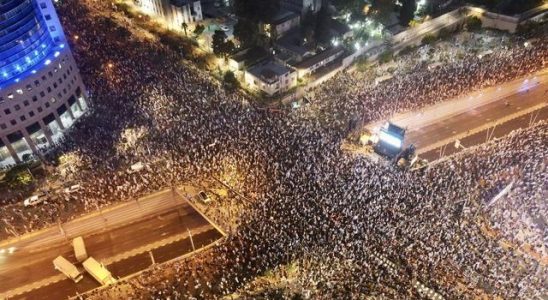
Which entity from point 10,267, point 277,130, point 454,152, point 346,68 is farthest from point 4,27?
point 454,152

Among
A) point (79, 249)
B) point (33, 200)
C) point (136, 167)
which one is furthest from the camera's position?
point (136, 167)

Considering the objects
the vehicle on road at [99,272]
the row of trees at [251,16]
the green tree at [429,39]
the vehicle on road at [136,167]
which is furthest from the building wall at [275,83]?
the vehicle on road at [99,272]

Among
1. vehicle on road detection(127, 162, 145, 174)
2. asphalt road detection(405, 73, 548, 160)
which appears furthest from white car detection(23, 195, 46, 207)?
asphalt road detection(405, 73, 548, 160)

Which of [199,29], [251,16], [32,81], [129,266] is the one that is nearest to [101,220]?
[129,266]

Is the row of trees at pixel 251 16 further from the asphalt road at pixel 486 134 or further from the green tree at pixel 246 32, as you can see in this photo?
the asphalt road at pixel 486 134

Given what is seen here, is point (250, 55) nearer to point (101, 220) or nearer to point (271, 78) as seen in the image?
point (271, 78)

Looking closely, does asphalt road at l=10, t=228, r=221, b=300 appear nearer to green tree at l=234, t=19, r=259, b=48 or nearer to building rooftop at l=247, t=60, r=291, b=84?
building rooftop at l=247, t=60, r=291, b=84

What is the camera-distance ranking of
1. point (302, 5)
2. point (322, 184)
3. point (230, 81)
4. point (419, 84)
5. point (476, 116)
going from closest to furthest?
point (322, 184) → point (476, 116) → point (419, 84) → point (230, 81) → point (302, 5)
